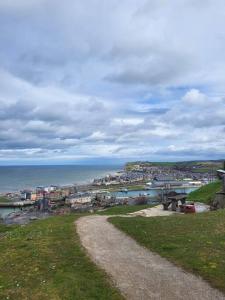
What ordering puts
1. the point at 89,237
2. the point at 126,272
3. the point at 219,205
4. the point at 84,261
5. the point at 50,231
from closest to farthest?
the point at 126,272 → the point at 84,261 → the point at 89,237 → the point at 50,231 → the point at 219,205

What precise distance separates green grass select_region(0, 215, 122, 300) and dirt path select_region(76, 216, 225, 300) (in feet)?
1.73

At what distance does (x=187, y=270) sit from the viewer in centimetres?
1473

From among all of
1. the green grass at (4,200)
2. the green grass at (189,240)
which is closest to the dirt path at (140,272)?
the green grass at (189,240)

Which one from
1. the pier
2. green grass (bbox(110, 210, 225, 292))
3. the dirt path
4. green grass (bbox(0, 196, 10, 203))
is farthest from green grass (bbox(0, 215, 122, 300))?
green grass (bbox(0, 196, 10, 203))

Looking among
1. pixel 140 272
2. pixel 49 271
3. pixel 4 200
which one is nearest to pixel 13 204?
pixel 4 200

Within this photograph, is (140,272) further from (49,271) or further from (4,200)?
(4,200)

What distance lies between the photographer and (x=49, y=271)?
1474 centimetres

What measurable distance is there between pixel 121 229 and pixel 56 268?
7.92m

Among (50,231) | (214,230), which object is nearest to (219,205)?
(214,230)

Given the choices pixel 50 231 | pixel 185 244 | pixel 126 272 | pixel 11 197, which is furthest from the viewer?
pixel 11 197

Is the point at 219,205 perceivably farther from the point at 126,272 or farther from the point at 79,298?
the point at 79,298

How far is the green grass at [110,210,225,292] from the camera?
48.7 feet

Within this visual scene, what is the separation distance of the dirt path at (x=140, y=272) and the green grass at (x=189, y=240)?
1.68ft

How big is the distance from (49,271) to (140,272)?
328 centimetres
